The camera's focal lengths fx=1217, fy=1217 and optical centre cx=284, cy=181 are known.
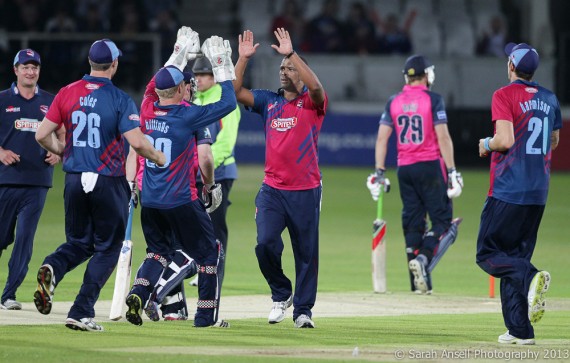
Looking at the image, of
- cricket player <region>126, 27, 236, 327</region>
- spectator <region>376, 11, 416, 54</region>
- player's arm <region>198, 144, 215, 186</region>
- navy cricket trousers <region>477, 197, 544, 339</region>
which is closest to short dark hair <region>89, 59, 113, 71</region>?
cricket player <region>126, 27, 236, 327</region>

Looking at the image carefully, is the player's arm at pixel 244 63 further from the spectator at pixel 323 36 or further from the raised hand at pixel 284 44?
the spectator at pixel 323 36

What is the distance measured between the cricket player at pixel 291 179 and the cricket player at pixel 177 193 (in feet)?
1.71

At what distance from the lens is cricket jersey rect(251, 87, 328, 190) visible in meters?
10.7

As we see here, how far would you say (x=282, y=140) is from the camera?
423 inches

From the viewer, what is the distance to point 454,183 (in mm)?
13945

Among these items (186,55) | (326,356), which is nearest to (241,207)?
(186,55)

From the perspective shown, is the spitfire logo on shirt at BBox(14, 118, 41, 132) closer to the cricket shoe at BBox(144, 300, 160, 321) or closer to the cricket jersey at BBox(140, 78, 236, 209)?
the cricket jersey at BBox(140, 78, 236, 209)

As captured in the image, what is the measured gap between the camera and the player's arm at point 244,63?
34.8ft

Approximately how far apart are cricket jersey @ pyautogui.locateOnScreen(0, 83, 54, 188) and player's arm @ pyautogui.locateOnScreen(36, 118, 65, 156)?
2.00m

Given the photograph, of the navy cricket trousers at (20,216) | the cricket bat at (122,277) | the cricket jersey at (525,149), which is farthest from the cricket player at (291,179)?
the navy cricket trousers at (20,216)

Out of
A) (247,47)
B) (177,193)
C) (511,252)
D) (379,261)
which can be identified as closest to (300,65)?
(247,47)

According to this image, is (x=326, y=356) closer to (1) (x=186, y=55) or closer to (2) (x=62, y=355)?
(2) (x=62, y=355)

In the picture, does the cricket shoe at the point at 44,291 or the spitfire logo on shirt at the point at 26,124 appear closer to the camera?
the cricket shoe at the point at 44,291

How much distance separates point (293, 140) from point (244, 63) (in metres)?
0.80
